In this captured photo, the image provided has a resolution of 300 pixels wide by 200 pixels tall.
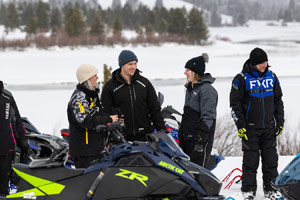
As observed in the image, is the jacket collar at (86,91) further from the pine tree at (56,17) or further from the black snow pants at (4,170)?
the pine tree at (56,17)

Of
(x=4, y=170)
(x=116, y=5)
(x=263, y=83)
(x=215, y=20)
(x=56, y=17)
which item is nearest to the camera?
(x=4, y=170)

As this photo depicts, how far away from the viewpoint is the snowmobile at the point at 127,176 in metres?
2.82

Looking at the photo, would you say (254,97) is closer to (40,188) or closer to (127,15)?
(40,188)

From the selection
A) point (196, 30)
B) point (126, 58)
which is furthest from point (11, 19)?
point (126, 58)

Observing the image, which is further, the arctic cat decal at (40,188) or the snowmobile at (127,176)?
the arctic cat decal at (40,188)

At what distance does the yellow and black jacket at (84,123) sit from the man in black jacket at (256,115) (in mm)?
1484

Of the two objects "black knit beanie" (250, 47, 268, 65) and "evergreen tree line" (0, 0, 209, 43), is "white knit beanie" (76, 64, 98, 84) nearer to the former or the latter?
"black knit beanie" (250, 47, 268, 65)

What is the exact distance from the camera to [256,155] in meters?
4.45

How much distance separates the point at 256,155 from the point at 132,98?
1.47m

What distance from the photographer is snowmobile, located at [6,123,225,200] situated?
2.82 m

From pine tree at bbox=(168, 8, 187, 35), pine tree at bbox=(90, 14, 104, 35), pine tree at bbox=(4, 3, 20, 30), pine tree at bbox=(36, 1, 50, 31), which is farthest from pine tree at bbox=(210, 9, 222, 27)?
pine tree at bbox=(90, 14, 104, 35)

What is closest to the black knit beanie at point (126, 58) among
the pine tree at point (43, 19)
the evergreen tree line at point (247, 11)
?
the pine tree at point (43, 19)

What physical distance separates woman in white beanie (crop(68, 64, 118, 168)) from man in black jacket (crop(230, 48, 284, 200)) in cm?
147

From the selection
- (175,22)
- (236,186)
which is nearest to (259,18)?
(175,22)
